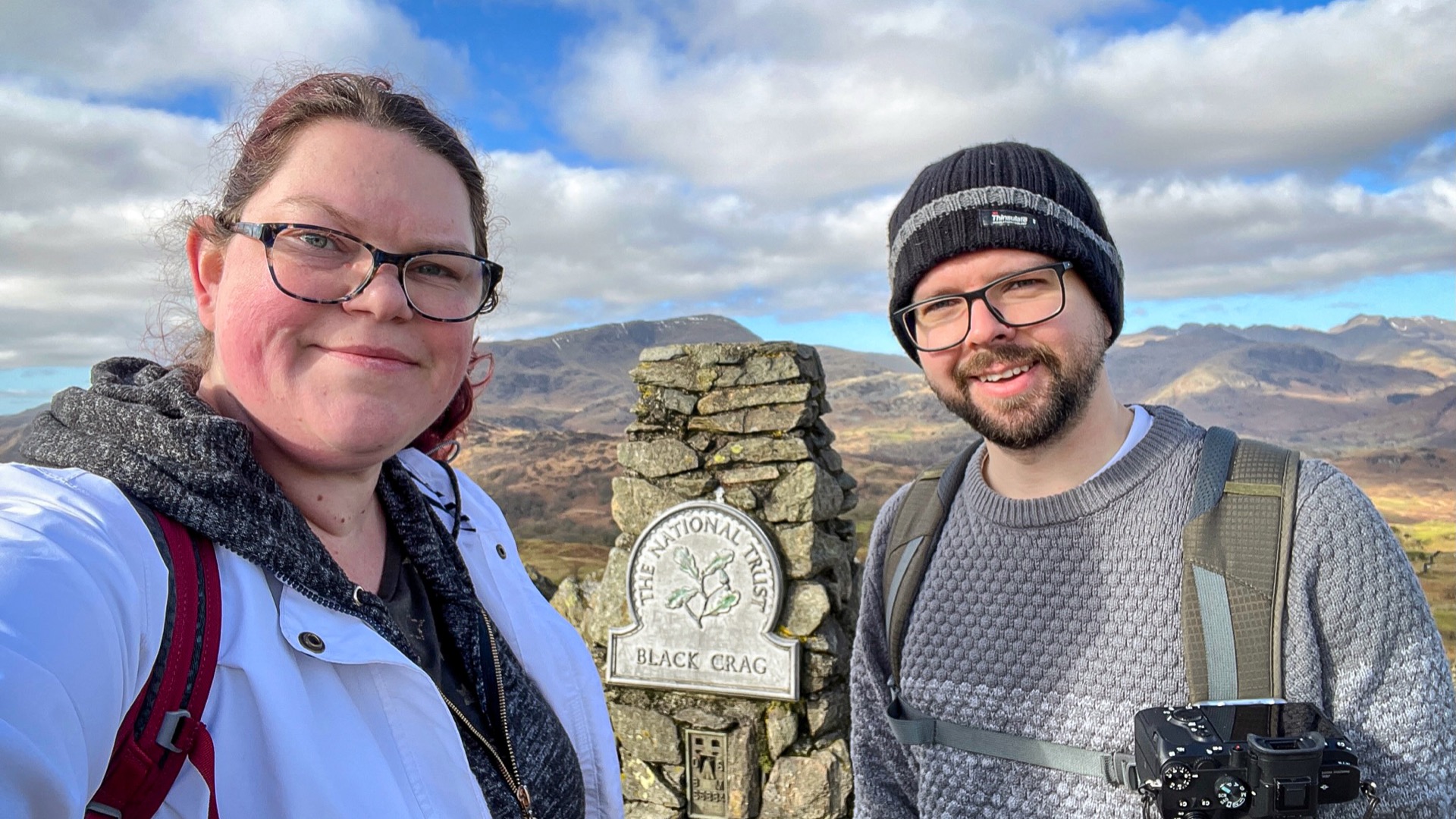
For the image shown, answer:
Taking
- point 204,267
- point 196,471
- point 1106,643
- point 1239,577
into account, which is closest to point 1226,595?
point 1239,577

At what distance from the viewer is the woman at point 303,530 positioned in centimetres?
81

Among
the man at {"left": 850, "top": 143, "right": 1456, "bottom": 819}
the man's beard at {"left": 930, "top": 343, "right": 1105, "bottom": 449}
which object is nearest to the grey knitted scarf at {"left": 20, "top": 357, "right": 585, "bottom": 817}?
the man at {"left": 850, "top": 143, "right": 1456, "bottom": 819}

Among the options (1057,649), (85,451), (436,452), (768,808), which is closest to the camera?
(85,451)

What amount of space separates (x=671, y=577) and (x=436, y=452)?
2431 millimetres

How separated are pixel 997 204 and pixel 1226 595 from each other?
89 cm

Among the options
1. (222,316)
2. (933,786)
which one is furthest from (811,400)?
(222,316)

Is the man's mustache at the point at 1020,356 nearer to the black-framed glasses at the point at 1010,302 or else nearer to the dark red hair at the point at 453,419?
the black-framed glasses at the point at 1010,302

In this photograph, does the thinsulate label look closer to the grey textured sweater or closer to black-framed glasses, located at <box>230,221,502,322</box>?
the grey textured sweater

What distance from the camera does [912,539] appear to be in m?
2.01

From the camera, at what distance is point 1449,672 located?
142 centimetres

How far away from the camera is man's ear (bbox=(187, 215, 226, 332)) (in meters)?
1.25

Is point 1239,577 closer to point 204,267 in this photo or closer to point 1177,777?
point 1177,777

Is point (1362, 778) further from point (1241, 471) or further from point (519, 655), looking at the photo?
point (519, 655)

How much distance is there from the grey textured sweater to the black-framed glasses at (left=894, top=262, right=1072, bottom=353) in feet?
1.25
